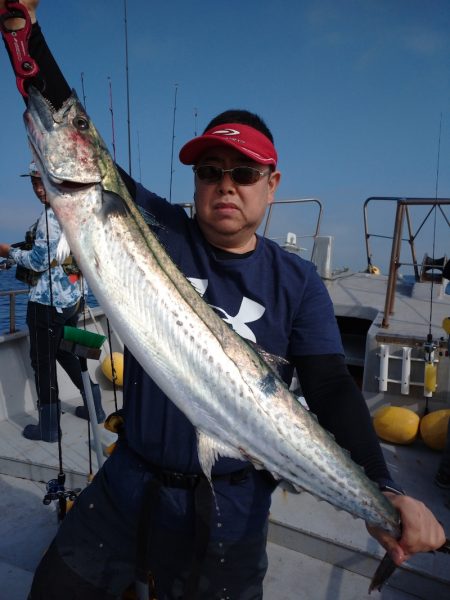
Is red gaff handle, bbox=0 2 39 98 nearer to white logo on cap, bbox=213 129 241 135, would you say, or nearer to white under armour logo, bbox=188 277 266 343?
white logo on cap, bbox=213 129 241 135

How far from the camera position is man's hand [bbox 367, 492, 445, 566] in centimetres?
172

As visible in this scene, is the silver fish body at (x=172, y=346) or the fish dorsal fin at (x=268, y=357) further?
the fish dorsal fin at (x=268, y=357)

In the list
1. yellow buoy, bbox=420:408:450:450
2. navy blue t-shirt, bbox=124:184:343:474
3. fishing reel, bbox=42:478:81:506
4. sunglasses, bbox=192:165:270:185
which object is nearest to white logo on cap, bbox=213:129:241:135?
sunglasses, bbox=192:165:270:185

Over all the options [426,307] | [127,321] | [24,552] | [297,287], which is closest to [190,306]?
[127,321]

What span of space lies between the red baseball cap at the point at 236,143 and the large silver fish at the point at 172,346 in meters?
0.46

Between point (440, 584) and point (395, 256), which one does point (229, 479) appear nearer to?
point (440, 584)

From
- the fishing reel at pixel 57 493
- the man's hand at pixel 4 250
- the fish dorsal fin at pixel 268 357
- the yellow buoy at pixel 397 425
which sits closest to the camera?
the fish dorsal fin at pixel 268 357

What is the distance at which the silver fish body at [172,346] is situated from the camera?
1.80 meters

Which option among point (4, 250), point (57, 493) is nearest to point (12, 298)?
point (4, 250)

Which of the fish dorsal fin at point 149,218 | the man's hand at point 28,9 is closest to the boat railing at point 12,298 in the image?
the fish dorsal fin at point 149,218

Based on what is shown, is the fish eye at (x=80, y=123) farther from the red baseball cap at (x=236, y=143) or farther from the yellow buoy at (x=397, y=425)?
the yellow buoy at (x=397, y=425)

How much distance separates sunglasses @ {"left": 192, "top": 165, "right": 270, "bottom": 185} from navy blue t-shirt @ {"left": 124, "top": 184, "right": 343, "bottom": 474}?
0.98 ft

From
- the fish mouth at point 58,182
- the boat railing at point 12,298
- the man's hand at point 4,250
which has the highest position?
the fish mouth at point 58,182

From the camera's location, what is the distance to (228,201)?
6.97 feet
